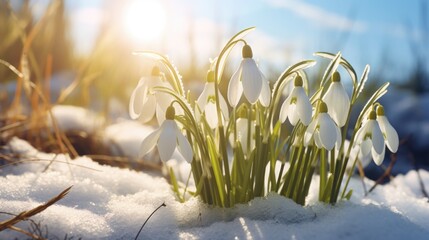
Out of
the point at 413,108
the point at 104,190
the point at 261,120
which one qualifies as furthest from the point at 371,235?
the point at 413,108

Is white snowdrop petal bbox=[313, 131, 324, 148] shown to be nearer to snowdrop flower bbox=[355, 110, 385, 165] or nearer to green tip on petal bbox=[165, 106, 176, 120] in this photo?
snowdrop flower bbox=[355, 110, 385, 165]

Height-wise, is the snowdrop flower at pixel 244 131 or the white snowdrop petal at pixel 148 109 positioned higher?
the white snowdrop petal at pixel 148 109

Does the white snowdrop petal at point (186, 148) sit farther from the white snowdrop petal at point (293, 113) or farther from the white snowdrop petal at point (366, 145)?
the white snowdrop petal at point (366, 145)

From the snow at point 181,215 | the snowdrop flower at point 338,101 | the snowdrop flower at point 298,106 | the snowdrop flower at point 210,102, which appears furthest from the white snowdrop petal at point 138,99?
the snowdrop flower at point 338,101

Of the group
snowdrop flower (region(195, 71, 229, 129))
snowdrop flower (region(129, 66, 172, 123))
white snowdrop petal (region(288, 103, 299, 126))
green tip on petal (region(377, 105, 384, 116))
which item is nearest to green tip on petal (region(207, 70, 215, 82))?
snowdrop flower (region(195, 71, 229, 129))

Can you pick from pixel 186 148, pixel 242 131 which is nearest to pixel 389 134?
pixel 242 131

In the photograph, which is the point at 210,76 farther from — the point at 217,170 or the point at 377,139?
the point at 377,139
